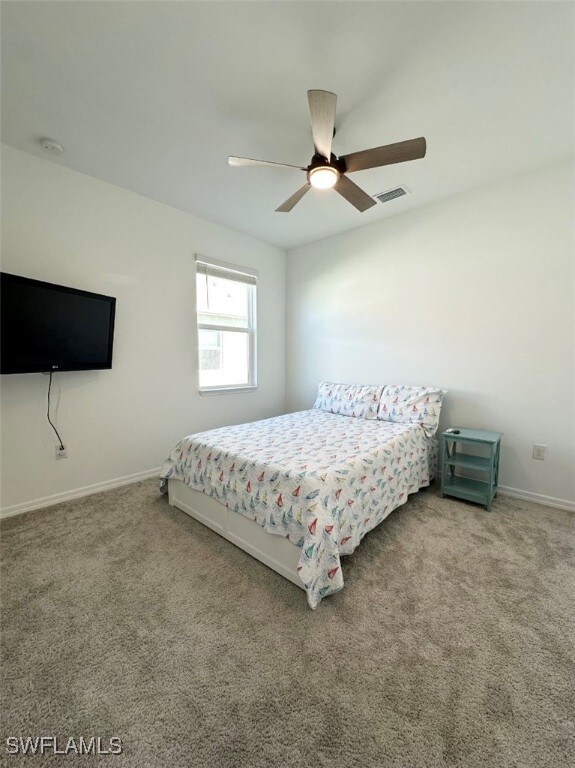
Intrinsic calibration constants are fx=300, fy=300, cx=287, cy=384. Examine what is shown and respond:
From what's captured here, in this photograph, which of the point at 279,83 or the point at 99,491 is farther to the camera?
the point at 99,491

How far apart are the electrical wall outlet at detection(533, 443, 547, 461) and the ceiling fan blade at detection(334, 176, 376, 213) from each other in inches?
95.2

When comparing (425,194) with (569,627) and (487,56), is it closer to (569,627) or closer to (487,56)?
(487,56)

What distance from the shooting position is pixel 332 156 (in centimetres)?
183

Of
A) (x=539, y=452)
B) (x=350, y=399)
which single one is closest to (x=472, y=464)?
(x=539, y=452)

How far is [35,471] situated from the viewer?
240 cm

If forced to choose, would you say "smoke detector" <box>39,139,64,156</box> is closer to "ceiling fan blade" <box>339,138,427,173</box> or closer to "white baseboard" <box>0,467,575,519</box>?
"ceiling fan blade" <box>339,138,427,173</box>

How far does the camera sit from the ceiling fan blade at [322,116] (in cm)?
137

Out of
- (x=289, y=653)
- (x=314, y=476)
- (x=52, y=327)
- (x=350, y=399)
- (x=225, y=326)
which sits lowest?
(x=289, y=653)

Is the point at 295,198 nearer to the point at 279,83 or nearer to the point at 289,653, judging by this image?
the point at 279,83

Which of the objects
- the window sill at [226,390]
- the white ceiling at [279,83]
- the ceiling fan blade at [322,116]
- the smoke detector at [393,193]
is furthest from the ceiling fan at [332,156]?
the window sill at [226,390]

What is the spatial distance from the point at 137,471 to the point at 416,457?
265 centimetres

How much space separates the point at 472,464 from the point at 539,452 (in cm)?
59

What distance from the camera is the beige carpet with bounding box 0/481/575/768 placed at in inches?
38.3

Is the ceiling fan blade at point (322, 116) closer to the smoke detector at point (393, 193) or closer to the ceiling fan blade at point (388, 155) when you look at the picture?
the ceiling fan blade at point (388, 155)
